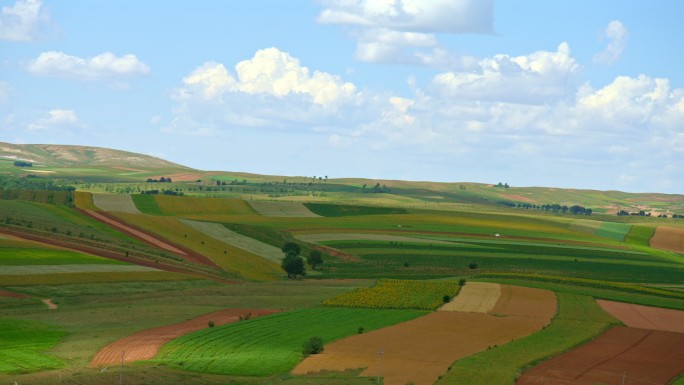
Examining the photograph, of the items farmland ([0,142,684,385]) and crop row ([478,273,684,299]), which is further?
crop row ([478,273,684,299])

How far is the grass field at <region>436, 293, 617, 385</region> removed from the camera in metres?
51.5

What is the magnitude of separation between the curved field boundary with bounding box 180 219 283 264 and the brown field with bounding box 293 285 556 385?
50209 mm

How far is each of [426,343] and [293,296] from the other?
85.9 feet

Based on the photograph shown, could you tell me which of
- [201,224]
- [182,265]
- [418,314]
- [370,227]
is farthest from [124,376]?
[370,227]

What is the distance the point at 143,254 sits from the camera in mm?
111062

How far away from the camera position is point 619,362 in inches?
2317

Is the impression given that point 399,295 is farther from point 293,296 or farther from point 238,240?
point 238,240

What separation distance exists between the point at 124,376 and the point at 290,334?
55.1ft

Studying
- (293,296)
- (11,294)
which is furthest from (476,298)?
(11,294)

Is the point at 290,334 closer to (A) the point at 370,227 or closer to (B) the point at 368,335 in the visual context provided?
(B) the point at 368,335

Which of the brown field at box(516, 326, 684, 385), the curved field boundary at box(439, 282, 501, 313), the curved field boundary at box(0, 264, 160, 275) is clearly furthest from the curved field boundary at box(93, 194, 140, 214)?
the brown field at box(516, 326, 684, 385)

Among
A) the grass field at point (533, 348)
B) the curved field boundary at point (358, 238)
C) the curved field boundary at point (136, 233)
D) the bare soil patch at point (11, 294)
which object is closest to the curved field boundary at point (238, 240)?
the curved field boundary at point (136, 233)

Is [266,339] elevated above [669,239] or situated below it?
below

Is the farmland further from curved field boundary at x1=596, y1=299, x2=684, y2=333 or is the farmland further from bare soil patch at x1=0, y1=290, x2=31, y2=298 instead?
curved field boundary at x1=596, y1=299, x2=684, y2=333
